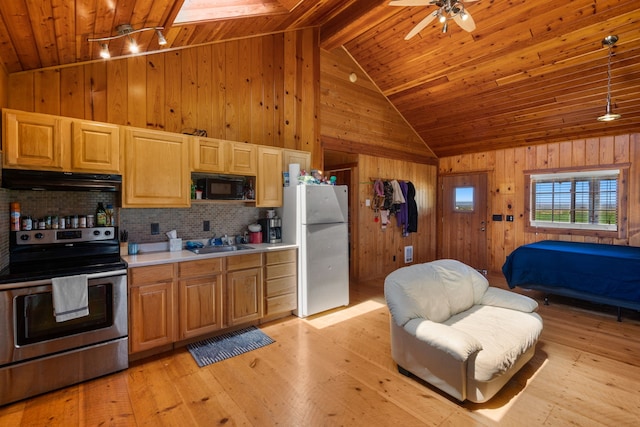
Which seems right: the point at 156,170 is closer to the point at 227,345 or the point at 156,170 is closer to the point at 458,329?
the point at 227,345

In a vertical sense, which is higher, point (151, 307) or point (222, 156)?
point (222, 156)

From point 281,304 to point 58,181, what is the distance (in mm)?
2371

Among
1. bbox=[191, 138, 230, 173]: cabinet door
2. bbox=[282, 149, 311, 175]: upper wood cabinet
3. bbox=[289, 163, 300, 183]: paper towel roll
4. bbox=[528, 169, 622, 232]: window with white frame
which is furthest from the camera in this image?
bbox=[528, 169, 622, 232]: window with white frame

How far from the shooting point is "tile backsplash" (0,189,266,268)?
8.30ft

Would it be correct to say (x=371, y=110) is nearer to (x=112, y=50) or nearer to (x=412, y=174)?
(x=412, y=174)

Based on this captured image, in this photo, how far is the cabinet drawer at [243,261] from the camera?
310 cm

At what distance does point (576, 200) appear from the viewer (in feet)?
16.7

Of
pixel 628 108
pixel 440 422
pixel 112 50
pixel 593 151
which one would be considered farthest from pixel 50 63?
pixel 593 151

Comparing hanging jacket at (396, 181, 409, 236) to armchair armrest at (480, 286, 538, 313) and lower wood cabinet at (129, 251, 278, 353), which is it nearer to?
armchair armrest at (480, 286, 538, 313)

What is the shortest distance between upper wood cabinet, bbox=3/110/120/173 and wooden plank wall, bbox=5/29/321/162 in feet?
1.35

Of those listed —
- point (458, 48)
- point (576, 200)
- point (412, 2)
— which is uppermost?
point (458, 48)

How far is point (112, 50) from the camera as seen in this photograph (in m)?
2.70

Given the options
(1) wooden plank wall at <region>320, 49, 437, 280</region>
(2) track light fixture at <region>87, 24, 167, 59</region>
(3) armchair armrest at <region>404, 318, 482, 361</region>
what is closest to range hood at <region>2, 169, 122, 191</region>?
(2) track light fixture at <region>87, 24, 167, 59</region>

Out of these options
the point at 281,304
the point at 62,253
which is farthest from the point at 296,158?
the point at 62,253
